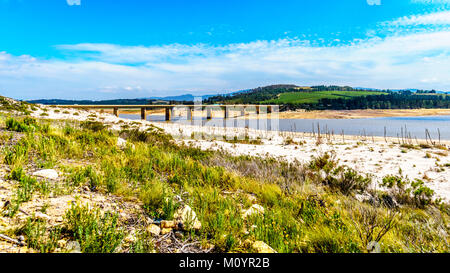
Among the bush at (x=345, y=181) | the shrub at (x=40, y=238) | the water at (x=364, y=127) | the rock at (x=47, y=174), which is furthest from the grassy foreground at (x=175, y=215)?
the water at (x=364, y=127)

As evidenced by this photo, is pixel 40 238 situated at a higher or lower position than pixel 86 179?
lower

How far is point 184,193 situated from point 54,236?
214cm

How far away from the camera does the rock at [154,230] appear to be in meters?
2.67

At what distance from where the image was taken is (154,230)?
2.72 metres

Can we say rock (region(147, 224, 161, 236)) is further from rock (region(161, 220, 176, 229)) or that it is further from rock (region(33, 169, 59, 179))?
rock (region(33, 169, 59, 179))

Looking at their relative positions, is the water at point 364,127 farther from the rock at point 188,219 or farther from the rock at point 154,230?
the rock at point 154,230

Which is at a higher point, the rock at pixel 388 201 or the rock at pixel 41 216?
the rock at pixel 41 216


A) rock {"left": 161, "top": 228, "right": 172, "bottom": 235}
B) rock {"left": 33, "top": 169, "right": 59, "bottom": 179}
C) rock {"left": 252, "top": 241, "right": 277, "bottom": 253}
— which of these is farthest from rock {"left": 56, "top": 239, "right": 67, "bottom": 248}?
rock {"left": 33, "top": 169, "right": 59, "bottom": 179}

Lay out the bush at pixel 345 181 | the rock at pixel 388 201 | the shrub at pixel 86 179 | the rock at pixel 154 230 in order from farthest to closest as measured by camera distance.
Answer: the bush at pixel 345 181 < the rock at pixel 388 201 < the shrub at pixel 86 179 < the rock at pixel 154 230

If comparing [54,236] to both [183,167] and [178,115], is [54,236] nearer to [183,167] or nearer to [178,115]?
[183,167]

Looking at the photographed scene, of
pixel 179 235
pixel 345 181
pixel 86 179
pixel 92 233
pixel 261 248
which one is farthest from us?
pixel 345 181

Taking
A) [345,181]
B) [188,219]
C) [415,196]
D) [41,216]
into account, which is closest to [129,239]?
[188,219]

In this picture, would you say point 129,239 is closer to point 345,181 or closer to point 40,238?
point 40,238
